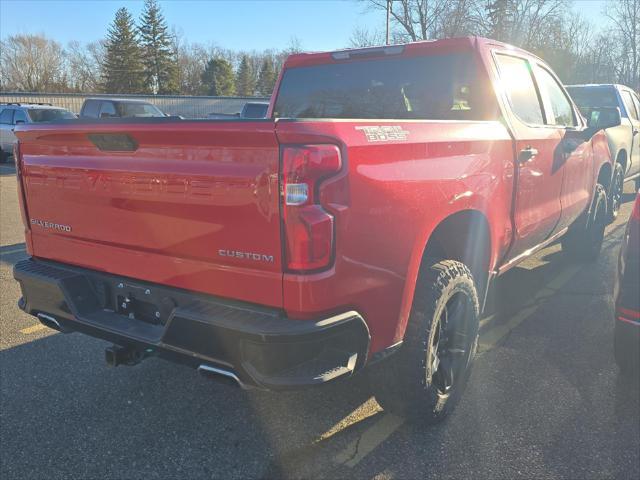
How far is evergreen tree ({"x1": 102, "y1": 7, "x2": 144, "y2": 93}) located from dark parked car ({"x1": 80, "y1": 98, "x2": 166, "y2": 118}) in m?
44.0

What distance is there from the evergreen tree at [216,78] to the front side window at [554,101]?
204 feet

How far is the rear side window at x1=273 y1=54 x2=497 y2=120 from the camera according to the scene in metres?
3.51

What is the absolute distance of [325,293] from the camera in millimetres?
2043

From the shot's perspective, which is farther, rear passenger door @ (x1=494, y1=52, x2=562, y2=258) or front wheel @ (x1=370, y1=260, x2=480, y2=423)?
rear passenger door @ (x1=494, y1=52, x2=562, y2=258)

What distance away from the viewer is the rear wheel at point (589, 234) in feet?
18.8

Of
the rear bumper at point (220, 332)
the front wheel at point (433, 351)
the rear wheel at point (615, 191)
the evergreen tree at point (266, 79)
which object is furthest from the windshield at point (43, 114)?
the evergreen tree at point (266, 79)

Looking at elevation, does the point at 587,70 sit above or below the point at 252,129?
above

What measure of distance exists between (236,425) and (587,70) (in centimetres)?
4863

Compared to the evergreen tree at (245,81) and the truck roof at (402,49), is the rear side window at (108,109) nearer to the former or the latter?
the truck roof at (402,49)

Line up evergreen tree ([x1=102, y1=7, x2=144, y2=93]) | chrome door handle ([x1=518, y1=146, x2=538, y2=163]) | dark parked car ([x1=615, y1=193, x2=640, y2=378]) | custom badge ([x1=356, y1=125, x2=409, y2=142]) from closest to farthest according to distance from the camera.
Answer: custom badge ([x1=356, y1=125, x2=409, y2=142]), dark parked car ([x1=615, y1=193, x2=640, y2=378]), chrome door handle ([x1=518, y1=146, x2=538, y2=163]), evergreen tree ([x1=102, y1=7, x2=144, y2=93])

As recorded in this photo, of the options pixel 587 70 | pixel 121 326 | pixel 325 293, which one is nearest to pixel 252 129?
pixel 325 293

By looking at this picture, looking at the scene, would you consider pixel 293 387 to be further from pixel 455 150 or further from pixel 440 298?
pixel 455 150

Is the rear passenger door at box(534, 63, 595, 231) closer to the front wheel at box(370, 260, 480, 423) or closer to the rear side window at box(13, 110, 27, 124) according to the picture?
the front wheel at box(370, 260, 480, 423)

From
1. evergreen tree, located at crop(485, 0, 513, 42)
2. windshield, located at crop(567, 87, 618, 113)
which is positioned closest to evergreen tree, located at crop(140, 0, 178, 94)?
evergreen tree, located at crop(485, 0, 513, 42)
